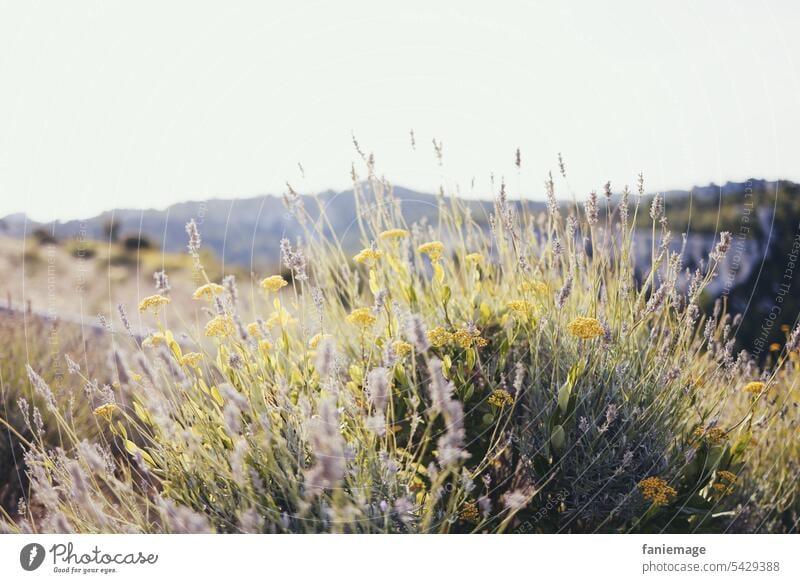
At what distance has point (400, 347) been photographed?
1.55 m

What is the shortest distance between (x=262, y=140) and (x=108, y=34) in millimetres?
591

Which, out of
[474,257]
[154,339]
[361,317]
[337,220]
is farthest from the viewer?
[337,220]

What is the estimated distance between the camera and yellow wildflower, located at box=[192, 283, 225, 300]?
1.61 m

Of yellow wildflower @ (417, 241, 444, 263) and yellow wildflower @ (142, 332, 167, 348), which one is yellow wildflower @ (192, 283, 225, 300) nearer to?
yellow wildflower @ (142, 332, 167, 348)

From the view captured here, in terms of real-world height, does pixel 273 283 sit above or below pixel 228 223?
below

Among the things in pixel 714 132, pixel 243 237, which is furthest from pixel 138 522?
pixel 714 132

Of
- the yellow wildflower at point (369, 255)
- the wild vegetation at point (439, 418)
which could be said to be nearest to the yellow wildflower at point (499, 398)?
the wild vegetation at point (439, 418)

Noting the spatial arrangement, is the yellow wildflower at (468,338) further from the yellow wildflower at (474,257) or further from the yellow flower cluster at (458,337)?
the yellow wildflower at (474,257)
